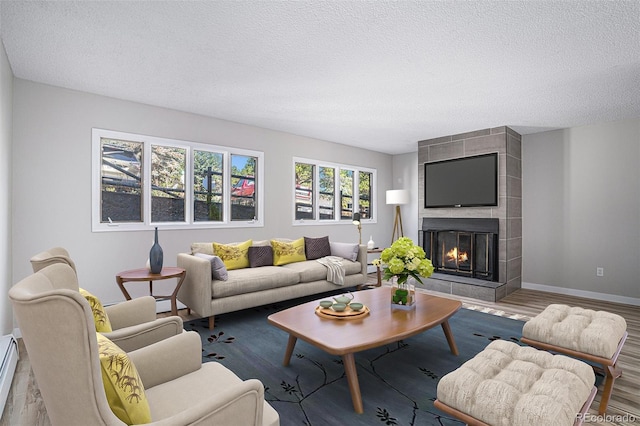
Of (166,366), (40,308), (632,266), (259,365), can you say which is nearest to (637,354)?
(632,266)

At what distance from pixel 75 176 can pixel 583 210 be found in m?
6.79

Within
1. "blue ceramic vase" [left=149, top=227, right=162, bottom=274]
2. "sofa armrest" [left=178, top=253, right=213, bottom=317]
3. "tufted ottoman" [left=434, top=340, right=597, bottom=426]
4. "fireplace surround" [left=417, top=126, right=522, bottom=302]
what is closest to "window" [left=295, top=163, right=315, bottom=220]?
"fireplace surround" [left=417, top=126, right=522, bottom=302]

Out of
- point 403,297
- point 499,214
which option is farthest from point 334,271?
point 499,214

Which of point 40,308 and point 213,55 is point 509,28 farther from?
point 40,308

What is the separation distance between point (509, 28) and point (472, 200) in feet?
11.1

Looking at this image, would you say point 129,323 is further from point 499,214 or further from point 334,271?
point 499,214

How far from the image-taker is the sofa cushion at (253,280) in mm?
3479

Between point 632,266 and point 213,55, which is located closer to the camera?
point 213,55

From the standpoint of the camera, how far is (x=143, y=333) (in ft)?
5.63

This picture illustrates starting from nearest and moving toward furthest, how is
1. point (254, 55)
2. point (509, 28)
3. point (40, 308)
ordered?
point (40, 308) → point (509, 28) → point (254, 55)

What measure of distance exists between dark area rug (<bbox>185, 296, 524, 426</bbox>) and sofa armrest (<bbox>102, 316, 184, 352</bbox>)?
810 mm

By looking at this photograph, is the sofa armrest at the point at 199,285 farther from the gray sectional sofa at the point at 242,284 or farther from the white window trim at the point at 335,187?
the white window trim at the point at 335,187

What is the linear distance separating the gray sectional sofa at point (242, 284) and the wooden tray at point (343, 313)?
125 cm

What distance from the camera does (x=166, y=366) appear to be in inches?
59.2
